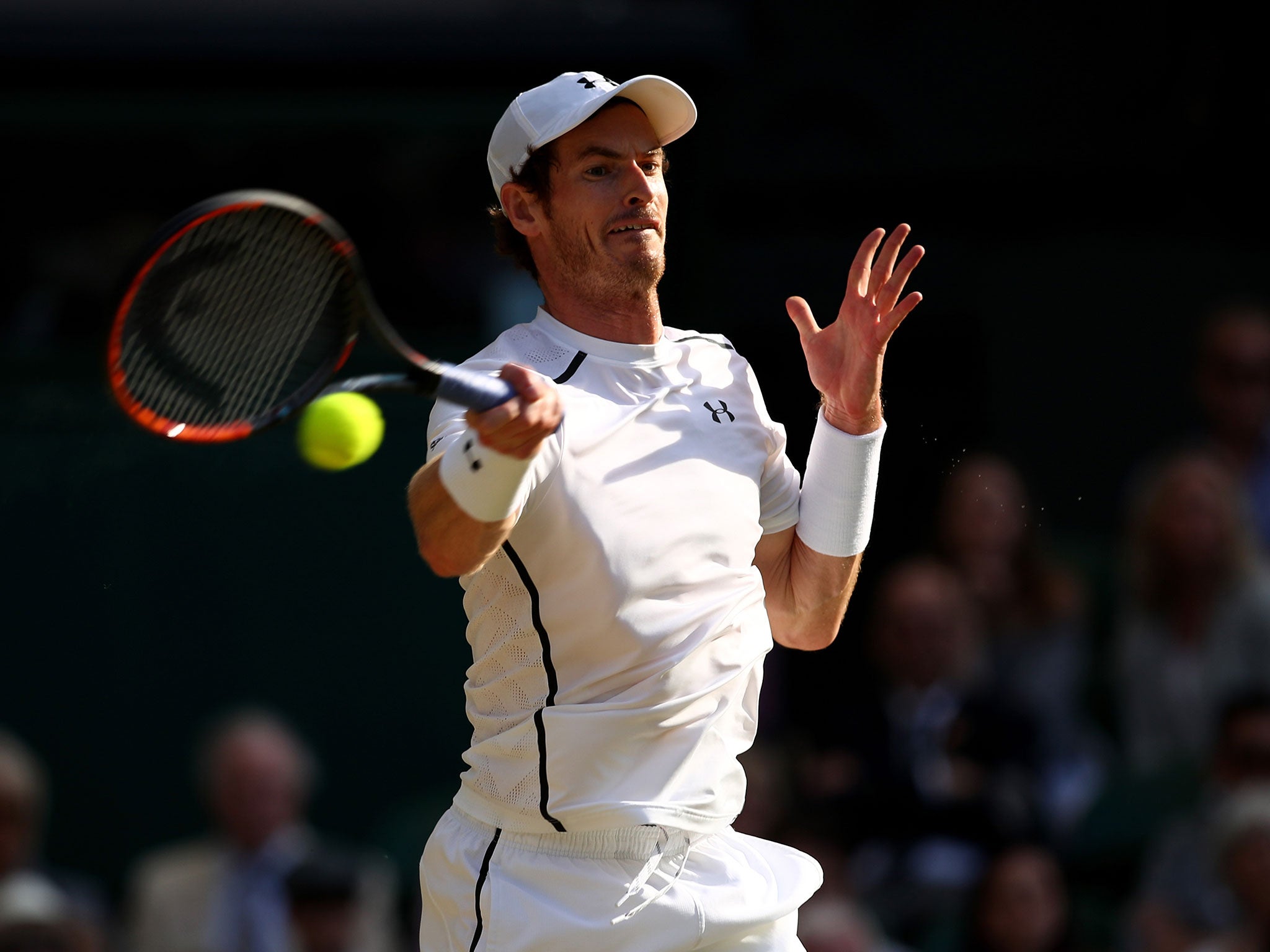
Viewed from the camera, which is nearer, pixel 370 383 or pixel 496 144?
pixel 370 383

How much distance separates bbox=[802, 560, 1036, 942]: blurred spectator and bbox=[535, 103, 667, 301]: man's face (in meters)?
2.90

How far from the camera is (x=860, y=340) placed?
3.05m

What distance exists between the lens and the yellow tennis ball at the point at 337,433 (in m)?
2.58

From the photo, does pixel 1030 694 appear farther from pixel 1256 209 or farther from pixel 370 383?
pixel 370 383

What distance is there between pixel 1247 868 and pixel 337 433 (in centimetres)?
345

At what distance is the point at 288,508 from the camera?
651 centimetres

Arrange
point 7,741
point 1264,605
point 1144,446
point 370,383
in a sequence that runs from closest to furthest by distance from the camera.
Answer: point 370,383 → point 1264,605 → point 7,741 → point 1144,446

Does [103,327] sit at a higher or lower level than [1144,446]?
higher

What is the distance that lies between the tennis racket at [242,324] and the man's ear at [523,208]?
11.2 inches

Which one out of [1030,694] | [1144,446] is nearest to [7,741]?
[1030,694]

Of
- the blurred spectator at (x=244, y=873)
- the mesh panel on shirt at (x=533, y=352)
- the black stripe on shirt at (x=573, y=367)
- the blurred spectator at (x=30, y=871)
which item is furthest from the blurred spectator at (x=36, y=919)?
the black stripe on shirt at (x=573, y=367)

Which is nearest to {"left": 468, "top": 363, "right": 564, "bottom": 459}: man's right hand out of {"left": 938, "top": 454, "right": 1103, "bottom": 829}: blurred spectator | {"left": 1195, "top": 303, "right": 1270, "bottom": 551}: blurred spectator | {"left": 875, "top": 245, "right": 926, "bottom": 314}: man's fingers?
{"left": 875, "top": 245, "right": 926, "bottom": 314}: man's fingers

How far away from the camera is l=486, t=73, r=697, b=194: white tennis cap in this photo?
9.49 feet

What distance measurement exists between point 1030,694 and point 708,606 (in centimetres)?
323
